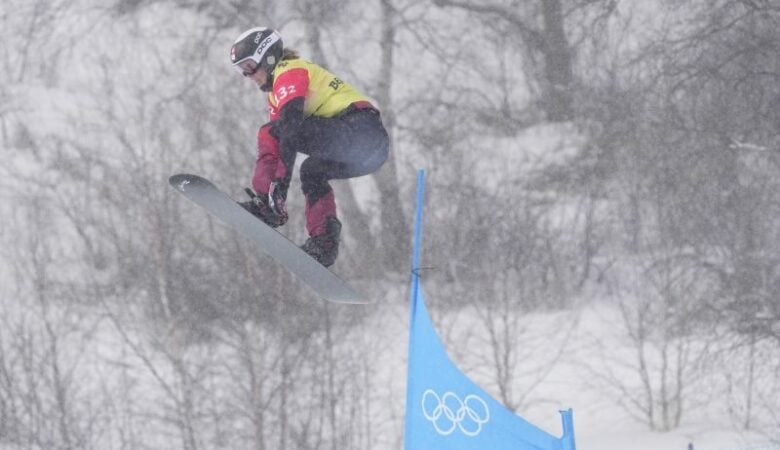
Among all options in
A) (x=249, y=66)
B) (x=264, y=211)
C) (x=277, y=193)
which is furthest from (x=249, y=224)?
(x=249, y=66)

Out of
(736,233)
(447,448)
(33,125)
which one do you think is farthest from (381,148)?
(33,125)

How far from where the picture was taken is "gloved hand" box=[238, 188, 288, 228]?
5.04 meters

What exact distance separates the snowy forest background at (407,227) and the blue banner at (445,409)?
328 centimetres

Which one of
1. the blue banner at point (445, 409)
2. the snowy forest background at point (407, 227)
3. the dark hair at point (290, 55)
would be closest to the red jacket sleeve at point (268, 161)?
the dark hair at point (290, 55)

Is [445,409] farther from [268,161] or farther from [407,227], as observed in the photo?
[407,227]

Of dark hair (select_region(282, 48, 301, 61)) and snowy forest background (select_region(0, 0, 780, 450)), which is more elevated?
snowy forest background (select_region(0, 0, 780, 450))

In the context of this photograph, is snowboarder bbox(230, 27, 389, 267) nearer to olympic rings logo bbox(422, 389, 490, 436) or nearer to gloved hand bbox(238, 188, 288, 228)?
gloved hand bbox(238, 188, 288, 228)

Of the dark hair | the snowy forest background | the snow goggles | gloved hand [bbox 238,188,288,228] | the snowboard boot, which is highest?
the snowy forest background

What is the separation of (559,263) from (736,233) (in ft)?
5.27

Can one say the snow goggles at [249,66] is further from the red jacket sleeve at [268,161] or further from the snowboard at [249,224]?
the snowboard at [249,224]

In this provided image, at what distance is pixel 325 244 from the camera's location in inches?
205

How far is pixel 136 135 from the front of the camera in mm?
12820

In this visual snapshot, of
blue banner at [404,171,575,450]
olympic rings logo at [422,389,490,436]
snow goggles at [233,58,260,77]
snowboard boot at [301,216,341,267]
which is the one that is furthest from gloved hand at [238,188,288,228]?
olympic rings logo at [422,389,490,436]

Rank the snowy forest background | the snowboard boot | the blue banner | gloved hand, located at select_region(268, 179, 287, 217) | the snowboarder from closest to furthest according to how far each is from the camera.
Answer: the snowboarder → gloved hand, located at select_region(268, 179, 287, 217) → the snowboard boot → the blue banner → the snowy forest background
